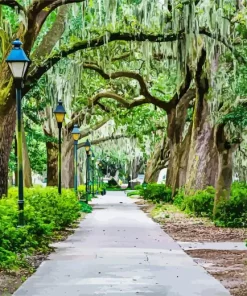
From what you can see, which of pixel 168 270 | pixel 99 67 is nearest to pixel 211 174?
pixel 99 67

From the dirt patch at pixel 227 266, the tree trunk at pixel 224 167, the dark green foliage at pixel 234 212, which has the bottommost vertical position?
the dirt patch at pixel 227 266

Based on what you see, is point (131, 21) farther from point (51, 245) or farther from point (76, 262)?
point (76, 262)

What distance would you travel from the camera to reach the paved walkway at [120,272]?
27.5ft

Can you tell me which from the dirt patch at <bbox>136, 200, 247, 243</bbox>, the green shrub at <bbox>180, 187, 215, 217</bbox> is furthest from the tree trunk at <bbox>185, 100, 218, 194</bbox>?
the dirt patch at <bbox>136, 200, 247, 243</bbox>

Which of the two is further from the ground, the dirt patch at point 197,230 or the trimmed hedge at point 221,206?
the trimmed hedge at point 221,206

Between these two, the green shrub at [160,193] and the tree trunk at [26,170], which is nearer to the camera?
the tree trunk at [26,170]

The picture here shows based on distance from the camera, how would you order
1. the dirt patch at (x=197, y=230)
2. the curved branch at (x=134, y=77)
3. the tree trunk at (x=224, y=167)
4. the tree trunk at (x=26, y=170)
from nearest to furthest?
the dirt patch at (x=197, y=230) < the tree trunk at (x=224, y=167) < the tree trunk at (x=26, y=170) < the curved branch at (x=134, y=77)

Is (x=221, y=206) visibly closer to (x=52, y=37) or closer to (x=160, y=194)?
(x=52, y=37)

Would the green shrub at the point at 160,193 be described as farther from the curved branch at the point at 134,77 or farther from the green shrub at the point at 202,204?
the green shrub at the point at 202,204

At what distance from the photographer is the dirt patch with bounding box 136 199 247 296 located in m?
9.59

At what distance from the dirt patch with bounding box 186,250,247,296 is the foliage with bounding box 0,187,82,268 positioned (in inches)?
107

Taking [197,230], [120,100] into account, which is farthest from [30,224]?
[120,100]

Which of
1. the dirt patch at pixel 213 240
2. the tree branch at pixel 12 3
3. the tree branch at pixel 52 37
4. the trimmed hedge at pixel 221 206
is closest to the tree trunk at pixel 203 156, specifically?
the trimmed hedge at pixel 221 206

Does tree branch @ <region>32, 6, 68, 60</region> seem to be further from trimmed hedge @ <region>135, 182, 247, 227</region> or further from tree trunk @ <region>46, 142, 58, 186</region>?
tree trunk @ <region>46, 142, 58, 186</region>
